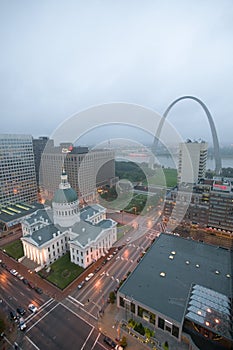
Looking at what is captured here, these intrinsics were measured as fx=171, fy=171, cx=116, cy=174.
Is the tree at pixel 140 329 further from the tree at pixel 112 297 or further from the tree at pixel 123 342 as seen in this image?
Result: the tree at pixel 112 297

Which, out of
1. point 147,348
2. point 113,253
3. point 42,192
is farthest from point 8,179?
point 147,348

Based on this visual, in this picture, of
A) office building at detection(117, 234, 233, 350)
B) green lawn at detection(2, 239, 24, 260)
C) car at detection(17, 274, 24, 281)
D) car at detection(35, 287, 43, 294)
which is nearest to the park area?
car at detection(35, 287, 43, 294)

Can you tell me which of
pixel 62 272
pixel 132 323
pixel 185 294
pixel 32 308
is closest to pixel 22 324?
pixel 32 308

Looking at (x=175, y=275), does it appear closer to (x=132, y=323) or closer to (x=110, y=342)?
(x=132, y=323)

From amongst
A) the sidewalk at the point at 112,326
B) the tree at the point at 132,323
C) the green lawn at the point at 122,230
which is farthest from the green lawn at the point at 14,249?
the tree at the point at 132,323

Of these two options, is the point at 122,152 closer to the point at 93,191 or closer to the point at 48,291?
the point at 93,191

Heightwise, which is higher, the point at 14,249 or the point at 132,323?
the point at 132,323

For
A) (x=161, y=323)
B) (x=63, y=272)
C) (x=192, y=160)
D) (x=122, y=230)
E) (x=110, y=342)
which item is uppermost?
(x=192, y=160)
